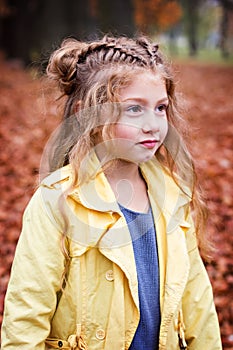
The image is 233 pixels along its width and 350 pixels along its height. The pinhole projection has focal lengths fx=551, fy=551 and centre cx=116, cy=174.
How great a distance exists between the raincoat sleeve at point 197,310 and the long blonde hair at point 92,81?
0.29 meters

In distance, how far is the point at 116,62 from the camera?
6.17 feet

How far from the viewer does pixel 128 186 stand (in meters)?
1.99

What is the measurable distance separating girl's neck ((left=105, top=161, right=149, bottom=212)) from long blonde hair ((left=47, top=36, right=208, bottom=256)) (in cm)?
13

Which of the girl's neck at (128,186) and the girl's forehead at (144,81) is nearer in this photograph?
the girl's forehead at (144,81)

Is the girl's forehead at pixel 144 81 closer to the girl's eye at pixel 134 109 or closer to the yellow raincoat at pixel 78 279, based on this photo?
the girl's eye at pixel 134 109

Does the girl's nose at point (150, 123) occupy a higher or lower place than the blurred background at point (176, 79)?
lower

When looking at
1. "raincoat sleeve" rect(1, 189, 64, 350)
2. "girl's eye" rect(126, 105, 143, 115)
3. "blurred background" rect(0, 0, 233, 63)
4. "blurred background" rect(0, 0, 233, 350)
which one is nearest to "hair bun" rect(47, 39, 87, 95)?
"blurred background" rect(0, 0, 233, 350)

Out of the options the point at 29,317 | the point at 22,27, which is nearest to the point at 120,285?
the point at 29,317

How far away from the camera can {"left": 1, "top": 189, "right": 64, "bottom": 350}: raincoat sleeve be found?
5.83ft

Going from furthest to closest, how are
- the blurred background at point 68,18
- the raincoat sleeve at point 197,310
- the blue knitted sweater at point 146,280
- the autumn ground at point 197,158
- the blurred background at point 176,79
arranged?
1. the blurred background at point 68,18
2. the blurred background at point 176,79
3. the autumn ground at point 197,158
4. the raincoat sleeve at point 197,310
5. the blue knitted sweater at point 146,280

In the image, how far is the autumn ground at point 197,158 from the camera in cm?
372

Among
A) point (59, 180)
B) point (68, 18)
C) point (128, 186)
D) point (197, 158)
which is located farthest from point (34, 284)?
point (68, 18)

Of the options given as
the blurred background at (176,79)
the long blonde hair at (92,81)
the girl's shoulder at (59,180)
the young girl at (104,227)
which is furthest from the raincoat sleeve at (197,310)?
the girl's shoulder at (59,180)

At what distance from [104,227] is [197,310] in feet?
1.80
